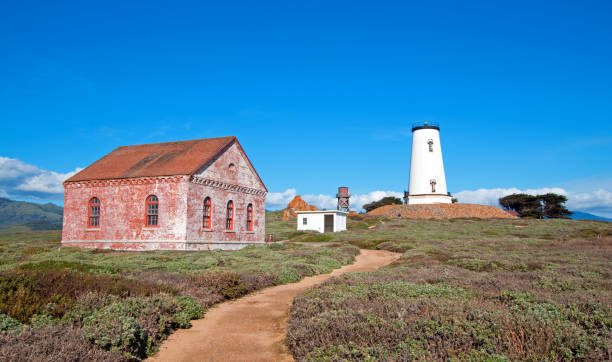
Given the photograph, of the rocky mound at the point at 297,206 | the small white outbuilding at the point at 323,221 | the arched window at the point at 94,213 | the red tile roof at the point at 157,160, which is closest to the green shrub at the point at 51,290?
the red tile roof at the point at 157,160

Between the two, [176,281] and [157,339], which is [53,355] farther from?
[176,281]

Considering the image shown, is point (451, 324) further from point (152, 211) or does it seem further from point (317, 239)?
point (317, 239)

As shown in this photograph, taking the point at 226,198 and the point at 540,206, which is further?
the point at 540,206

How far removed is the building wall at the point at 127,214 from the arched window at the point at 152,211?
0.30 meters

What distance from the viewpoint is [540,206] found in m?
81.3

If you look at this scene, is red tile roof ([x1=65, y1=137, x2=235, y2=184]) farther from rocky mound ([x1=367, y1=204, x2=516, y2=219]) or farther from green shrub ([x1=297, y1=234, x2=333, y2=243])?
rocky mound ([x1=367, y1=204, x2=516, y2=219])

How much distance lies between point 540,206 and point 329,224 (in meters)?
55.1

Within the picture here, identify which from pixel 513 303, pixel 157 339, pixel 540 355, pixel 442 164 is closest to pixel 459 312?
pixel 540 355

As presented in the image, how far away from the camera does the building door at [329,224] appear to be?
159ft

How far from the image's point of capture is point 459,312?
6652 mm

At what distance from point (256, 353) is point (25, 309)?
13.5ft

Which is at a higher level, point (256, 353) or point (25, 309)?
point (25, 309)

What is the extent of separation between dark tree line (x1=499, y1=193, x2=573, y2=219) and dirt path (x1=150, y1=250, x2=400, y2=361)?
79.7 meters

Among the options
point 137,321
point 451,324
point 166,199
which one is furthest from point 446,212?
point 137,321
